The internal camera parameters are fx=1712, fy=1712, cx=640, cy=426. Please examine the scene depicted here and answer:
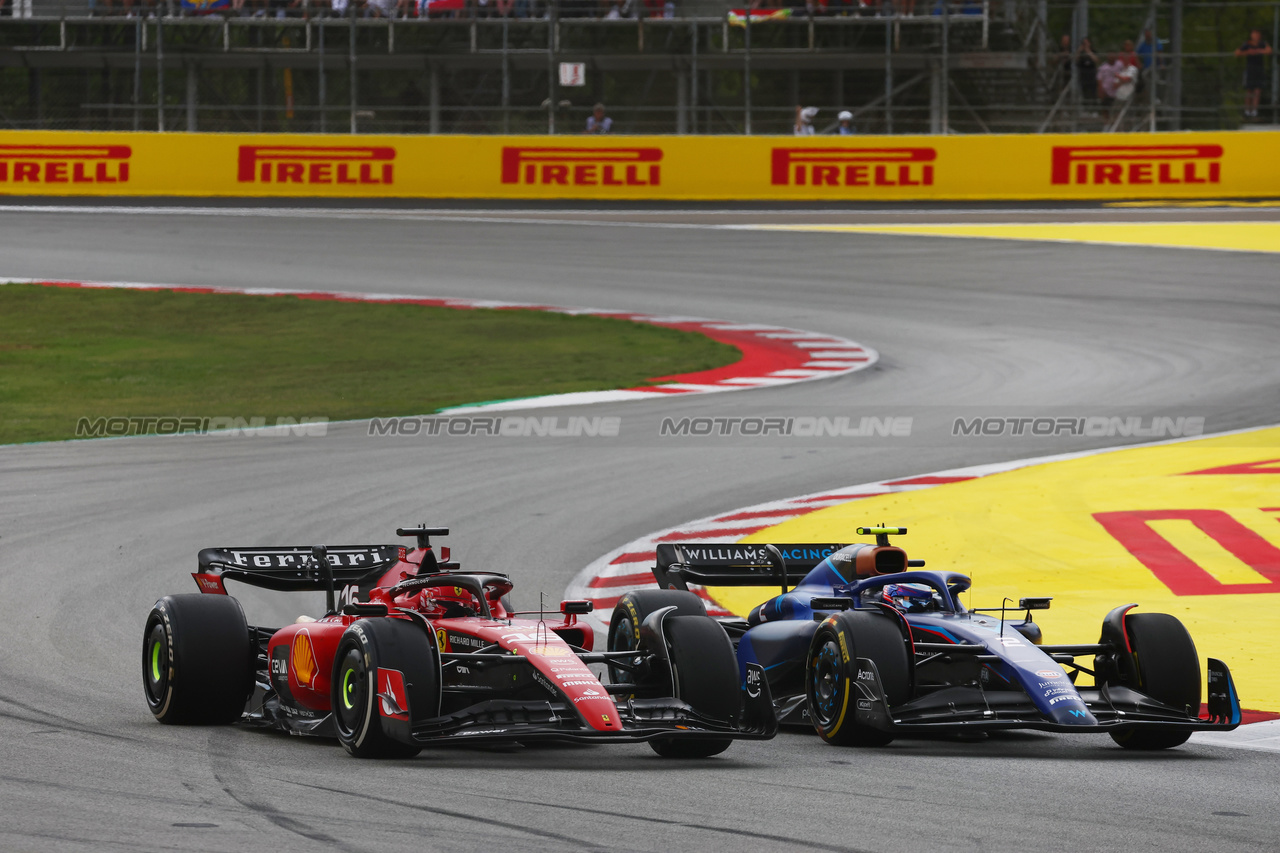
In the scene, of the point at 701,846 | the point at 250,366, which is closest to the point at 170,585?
the point at 701,846

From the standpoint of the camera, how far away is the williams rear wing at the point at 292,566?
8.51m

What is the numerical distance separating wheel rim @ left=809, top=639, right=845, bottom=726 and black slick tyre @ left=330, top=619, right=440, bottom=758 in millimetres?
1766

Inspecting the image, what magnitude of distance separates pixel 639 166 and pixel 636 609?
23.4 m

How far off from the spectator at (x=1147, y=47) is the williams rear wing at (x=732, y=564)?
85.1 feet

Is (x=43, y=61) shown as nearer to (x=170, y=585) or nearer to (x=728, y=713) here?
(x=170, y=585)

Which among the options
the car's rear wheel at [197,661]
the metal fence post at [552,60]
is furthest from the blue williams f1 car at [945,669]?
the metal fence post at [552,60]

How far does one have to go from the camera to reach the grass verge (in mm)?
17236

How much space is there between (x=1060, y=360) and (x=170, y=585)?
11.7m

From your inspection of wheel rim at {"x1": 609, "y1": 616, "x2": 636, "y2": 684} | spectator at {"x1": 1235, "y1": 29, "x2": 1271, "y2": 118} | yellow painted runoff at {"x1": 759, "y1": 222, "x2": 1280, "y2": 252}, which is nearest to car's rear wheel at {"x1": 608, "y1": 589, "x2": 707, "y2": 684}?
wheel rim at {"x1": 609, "y1": 616, "x2": 636, "y2": 684}

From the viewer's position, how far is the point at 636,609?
8.25 meters

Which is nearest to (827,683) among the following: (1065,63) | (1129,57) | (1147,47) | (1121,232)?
(1121,232)

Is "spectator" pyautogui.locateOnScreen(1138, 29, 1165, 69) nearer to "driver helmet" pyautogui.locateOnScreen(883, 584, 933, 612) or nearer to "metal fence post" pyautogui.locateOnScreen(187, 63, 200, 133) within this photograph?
"metal fence post" pyautogui.locateOnScreen(187, 63, 200, 133)

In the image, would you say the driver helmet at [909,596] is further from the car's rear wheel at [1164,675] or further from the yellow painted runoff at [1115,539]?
the yellow painted runoff at [1115,539]

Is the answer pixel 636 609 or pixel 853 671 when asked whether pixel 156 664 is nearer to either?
pixel 636 609
